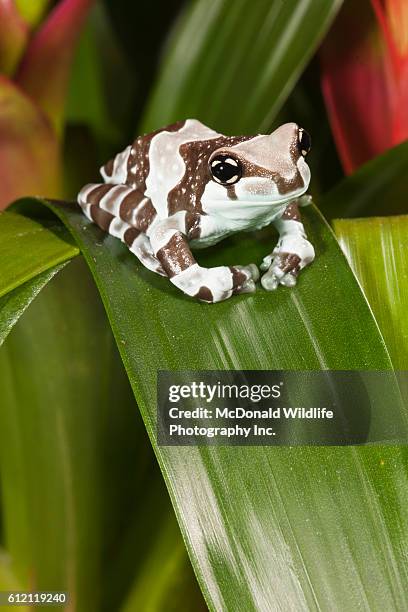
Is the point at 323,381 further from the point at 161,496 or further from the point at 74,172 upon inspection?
the point at 74,172

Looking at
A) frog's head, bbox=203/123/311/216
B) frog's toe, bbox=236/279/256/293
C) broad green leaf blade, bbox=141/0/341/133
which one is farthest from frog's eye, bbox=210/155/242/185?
broad green leaf blade, bbox=141/0/341/133

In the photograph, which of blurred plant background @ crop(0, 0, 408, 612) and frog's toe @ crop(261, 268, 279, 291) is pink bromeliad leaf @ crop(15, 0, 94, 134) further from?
frog's toe @ crop(261, 268, 279, 291)

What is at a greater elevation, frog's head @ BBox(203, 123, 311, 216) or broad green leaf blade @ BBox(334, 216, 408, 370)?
frog's head @ BBox(203, 123, 311, 216)

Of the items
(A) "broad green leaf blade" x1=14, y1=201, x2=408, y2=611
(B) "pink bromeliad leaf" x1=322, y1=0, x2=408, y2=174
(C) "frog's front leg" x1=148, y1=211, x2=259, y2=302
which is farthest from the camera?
(B) "pink bromeliad leaf" x1=322, y1=0, x2=408, y2=174

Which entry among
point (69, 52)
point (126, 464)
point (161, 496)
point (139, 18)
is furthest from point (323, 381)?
point (139, 18)

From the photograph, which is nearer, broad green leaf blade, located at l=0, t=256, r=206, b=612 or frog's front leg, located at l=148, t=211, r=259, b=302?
frog's front leg, located at l=148, t=211, r=259, b=302

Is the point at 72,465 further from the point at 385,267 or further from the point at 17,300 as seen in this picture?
the point at 385,267

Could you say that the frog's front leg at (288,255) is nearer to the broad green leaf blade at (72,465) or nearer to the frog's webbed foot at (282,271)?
the frog's webbed foot at (282,271)

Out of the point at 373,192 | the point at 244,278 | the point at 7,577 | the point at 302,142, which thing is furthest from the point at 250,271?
the point at 7,577
